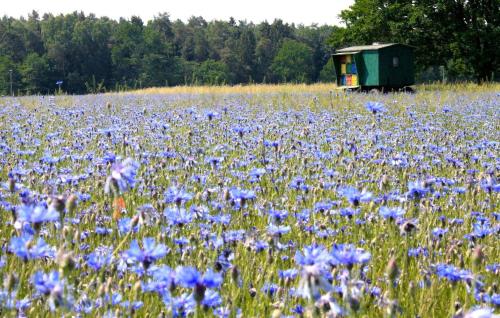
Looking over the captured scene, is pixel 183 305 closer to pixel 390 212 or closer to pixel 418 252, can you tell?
pixel 390 212

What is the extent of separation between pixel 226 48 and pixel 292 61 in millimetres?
11475

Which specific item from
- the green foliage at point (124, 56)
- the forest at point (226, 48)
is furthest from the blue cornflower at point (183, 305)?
the green foliage at point (124, 56)

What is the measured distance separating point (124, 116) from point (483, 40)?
79.1 feet

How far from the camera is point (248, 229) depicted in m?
2.67

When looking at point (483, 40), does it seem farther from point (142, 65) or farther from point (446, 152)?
point (142, 65)

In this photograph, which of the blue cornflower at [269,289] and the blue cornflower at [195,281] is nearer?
the blue cornflower at [195,281]

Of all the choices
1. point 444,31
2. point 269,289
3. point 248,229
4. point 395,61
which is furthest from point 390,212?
point 444,31

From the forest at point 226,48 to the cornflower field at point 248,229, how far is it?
Answer: 8498mm

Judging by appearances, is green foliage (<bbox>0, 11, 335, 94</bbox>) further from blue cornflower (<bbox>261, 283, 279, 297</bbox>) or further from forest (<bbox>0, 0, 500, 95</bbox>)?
blue cornflower (<bbox>261, 283, 279, 297</bbox>)

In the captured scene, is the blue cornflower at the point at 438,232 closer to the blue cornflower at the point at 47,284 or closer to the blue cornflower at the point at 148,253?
the blue cornflower at the point at 148,253

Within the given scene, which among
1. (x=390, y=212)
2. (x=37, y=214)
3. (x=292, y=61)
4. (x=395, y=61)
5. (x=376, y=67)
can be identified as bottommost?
(x=390, y=212)

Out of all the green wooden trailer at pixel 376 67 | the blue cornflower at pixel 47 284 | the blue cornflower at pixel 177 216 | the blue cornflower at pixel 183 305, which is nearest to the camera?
the blue cornflower at pixel 47 284

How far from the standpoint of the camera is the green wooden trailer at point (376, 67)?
21516 millimetres

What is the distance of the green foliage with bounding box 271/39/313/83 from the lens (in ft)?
259
